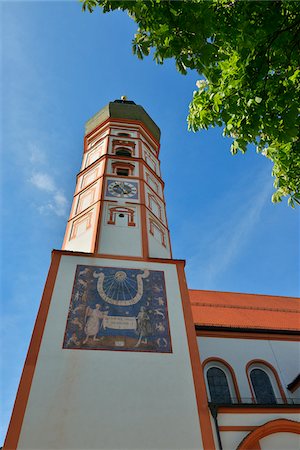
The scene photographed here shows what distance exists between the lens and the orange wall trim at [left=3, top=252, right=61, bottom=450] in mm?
6511

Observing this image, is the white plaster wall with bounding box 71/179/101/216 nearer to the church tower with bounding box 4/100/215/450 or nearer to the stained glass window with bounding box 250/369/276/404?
the church tower with bounding box 4/100/215/450

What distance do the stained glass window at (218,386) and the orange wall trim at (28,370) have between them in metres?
5.51

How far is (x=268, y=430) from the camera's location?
7668 mm

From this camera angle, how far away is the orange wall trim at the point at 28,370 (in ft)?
21.4

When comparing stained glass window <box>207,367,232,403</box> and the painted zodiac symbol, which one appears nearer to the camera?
the painted zodiac symbol

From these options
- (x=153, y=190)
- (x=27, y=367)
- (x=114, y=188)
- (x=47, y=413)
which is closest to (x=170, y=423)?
(x=47, y=413)

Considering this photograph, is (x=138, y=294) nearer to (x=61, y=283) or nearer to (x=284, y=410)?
(x=61, y=283)

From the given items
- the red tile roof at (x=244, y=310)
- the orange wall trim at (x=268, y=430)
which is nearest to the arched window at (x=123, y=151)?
the red tile roof at (x=244, y=310)

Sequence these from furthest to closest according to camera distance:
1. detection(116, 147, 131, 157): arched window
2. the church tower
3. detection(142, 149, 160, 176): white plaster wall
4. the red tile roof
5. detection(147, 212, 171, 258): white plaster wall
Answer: detection(142, 149, 160, 176): white plaster wall → detection(116, 147, 131, 157): arched window → the red tile roof → detection(147, 212, 171, 258): white plaster wall → the church tower

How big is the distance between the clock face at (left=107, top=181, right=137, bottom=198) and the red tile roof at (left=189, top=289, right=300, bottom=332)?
5497mm

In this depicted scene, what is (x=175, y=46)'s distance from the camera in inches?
183

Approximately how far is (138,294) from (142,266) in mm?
1185

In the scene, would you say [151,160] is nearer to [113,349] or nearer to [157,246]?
[157,246]

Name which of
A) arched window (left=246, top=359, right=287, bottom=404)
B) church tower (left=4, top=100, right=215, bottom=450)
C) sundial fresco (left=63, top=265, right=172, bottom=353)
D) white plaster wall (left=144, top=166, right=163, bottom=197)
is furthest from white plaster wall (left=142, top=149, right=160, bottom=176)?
arched window (left=246, top=359, right=287, bottom=404)
